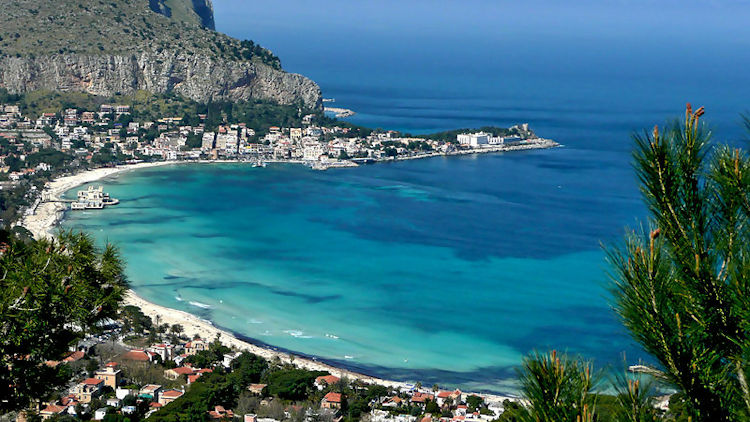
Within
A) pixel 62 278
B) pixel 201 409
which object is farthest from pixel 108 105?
pixel 62 278

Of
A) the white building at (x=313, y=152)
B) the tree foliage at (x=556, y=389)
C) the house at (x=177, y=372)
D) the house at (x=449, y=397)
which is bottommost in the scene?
the house at (x=177, y=372)

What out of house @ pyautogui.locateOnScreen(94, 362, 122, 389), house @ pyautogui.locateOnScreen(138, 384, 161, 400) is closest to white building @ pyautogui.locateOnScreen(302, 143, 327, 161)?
house @ pyautogui.locateOnScreen(94, 362, 122, 389)

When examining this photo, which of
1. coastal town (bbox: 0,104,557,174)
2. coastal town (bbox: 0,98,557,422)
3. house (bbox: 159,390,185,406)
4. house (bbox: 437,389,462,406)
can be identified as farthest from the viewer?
coastal town (bbox: 0,104,557,174)

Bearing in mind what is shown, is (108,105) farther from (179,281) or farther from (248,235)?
(179,281)

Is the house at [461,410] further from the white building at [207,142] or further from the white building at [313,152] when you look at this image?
the white building at [207,142]

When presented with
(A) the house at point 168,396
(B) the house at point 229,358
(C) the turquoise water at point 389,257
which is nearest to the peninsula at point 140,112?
(C) the turquoise water at point 389,257

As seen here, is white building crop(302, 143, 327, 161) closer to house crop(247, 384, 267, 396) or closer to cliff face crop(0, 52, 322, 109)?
cliff face crop(0, 52, 322, 109)

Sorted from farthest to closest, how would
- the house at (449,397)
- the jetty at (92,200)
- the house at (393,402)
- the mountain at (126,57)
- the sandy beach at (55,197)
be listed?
the mountain at (126,57) → the jetty at (92,200) → the sandy beach at (55,197) → the house at (449,397) → the house at (393,402)
